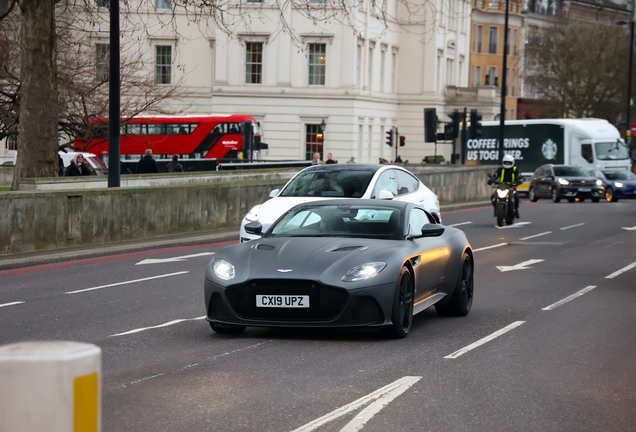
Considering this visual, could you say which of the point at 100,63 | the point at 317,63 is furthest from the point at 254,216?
the point at 317,63

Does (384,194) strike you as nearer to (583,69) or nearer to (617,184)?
(617,184)

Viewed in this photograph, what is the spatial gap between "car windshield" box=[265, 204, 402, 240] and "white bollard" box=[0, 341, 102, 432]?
6.90 m

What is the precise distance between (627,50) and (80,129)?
49456mm

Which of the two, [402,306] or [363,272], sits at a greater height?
[363,272]

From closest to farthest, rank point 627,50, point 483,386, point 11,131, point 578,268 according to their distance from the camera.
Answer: point 483,386, point 578,268, point 11,131, point 627,50

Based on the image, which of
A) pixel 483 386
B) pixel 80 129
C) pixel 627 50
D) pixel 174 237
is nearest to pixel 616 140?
pixel 627 50

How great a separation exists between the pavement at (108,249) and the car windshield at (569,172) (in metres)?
24.8

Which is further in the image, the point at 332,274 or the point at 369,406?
the point at 332,274

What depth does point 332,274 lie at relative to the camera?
909 cm

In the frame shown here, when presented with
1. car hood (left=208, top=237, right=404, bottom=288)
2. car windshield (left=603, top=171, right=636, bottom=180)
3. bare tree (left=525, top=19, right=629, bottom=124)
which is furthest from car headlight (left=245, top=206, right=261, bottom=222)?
bare tree (left=525, top=19, right=629, bottom=124)

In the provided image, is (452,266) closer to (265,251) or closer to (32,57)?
(265,251)

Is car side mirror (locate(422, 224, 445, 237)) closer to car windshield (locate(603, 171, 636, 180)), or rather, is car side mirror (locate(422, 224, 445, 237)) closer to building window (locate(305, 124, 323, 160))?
car windshield (locate(603, 171, 636, 180))

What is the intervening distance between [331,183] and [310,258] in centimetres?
787

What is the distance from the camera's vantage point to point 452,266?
11.0m
